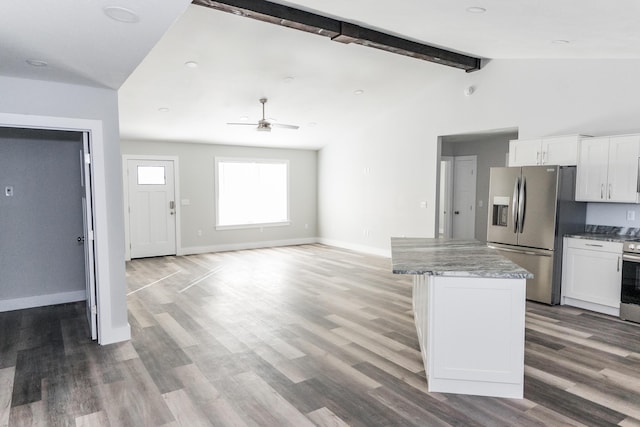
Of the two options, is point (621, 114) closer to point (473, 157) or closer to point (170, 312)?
point (473, 157)

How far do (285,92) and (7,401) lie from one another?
4956 millimetres

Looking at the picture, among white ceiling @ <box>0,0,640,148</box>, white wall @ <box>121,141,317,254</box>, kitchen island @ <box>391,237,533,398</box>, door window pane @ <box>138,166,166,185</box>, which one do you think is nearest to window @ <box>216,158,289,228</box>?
white wall @ <box>121,141,317,254</box>

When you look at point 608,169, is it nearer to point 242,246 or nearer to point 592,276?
point 592,276

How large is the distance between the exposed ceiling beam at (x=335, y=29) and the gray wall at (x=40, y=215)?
261 centimetres

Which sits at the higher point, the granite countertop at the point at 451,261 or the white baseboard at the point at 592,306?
the granite countertop at the point at 451,261

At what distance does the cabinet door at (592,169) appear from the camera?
458 centimetres

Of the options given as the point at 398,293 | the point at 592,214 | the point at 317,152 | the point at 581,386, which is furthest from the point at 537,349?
the point at 317,152

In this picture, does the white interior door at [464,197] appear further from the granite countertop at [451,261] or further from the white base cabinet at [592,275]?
the granite countertop at [451,261]

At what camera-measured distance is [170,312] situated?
15.2 ft

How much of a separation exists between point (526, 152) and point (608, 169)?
3.15 ft

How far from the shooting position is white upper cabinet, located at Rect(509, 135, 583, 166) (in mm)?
4820

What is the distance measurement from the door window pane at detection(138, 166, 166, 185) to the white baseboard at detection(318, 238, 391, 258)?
157 inches

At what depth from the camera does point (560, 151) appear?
493cm

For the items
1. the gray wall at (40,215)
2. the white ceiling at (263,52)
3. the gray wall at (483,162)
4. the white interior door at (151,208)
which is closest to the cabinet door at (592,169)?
the white ceiling at (263,52)
